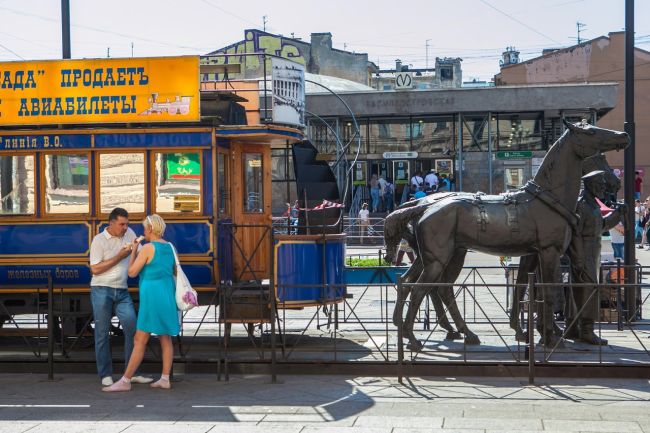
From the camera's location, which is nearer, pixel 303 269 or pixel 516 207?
pixel 516 207

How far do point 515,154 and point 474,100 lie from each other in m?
2.63

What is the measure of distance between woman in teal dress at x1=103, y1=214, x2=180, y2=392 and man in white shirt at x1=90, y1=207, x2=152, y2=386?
0.33 meters

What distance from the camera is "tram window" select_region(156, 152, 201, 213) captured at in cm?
1300

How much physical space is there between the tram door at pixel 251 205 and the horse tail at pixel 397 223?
1683 millimetres

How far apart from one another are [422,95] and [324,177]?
24.8 meters

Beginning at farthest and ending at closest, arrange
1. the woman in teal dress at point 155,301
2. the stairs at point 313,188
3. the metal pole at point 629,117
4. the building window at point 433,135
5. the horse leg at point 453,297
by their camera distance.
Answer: the building window at point 433,135
the metal pole at point 629,117
the stairs at point 313,188
the horse leg at point 453,297
the woman in teal dress at point 155,301

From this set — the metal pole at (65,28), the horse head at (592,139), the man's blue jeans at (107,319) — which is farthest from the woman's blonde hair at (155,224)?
the metal pole at (65,28)

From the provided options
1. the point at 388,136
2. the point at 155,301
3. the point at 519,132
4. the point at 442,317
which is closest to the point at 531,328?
the point at 442,317

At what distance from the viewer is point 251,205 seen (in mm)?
14141

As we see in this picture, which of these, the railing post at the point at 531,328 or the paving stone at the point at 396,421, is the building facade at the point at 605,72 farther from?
the paving stone at the point at 396,421

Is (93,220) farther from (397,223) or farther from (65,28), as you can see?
(65,28)

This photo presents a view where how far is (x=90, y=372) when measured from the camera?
11.9 metres

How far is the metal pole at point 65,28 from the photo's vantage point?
1694cm

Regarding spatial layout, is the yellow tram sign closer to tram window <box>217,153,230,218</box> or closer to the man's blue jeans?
tram window <box>217,153,230,218</box>
